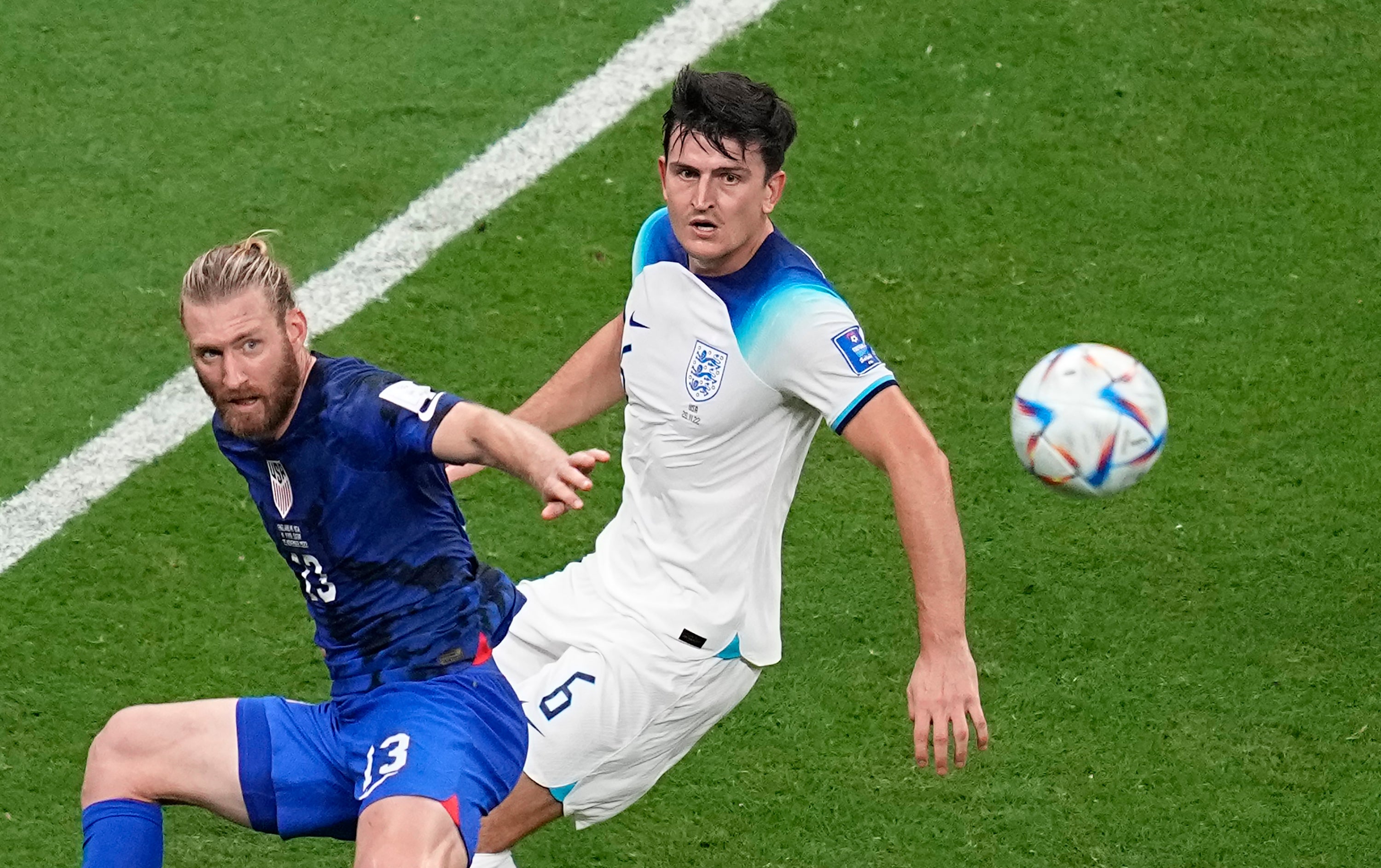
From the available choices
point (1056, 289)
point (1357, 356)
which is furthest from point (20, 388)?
point (1357, 356)

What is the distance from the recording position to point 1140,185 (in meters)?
7.32

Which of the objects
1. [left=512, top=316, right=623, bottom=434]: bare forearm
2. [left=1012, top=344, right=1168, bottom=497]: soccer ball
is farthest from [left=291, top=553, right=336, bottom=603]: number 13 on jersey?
[left=1012, top=344, right=1168, bottom=497]: soccer ball

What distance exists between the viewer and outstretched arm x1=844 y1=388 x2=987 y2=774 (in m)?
4.43

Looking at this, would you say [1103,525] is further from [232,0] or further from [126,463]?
[232,0]

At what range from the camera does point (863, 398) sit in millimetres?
4547

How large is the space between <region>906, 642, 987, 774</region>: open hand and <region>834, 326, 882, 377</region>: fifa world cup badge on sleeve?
671mm

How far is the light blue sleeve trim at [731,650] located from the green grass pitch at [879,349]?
0.71 meters

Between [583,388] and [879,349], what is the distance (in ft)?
5.80

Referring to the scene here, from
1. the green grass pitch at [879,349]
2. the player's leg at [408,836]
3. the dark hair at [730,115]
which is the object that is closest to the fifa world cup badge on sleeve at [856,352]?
the dark hair at [730,115]

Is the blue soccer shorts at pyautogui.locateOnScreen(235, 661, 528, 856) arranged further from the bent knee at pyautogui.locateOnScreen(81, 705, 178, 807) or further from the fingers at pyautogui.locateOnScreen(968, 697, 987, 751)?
the fingers at pyautogui.locateOnScreen(968, 697, 987, 751)

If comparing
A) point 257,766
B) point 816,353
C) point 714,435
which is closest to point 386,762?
point 257,766

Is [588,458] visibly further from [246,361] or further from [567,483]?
[246,361]

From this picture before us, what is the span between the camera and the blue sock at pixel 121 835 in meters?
4.49

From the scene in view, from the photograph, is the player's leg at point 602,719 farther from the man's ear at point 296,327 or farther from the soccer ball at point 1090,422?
the man's ear at point 296,327
